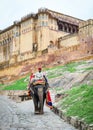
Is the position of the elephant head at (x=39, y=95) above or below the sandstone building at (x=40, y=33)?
below

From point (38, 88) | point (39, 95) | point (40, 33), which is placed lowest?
point (39, 95)

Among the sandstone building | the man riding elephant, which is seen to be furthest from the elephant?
the sandstone building

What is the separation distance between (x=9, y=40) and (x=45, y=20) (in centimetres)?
1384

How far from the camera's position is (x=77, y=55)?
133 feet

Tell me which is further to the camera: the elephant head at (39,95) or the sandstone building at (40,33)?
the sandstone building at (40,33)

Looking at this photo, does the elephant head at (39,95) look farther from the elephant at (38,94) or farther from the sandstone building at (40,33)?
the sandstone building at (40,33)

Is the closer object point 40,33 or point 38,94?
point 38,94

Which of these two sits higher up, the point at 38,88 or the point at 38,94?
the point at 38,88

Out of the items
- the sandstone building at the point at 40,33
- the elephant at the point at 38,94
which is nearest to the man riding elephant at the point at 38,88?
the elephant at the point at 38,94

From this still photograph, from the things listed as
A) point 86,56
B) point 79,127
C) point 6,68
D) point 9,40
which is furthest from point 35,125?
point 9,40

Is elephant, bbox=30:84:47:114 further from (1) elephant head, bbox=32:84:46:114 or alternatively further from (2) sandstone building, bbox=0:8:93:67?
(2) sandstone building, bbox=0:8:93:67

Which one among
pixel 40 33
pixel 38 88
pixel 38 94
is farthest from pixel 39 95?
pixel 40 33

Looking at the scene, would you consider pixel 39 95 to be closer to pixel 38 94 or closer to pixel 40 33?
pixel 38 94

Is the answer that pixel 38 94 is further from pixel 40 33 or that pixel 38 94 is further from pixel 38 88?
pixel 40 33
